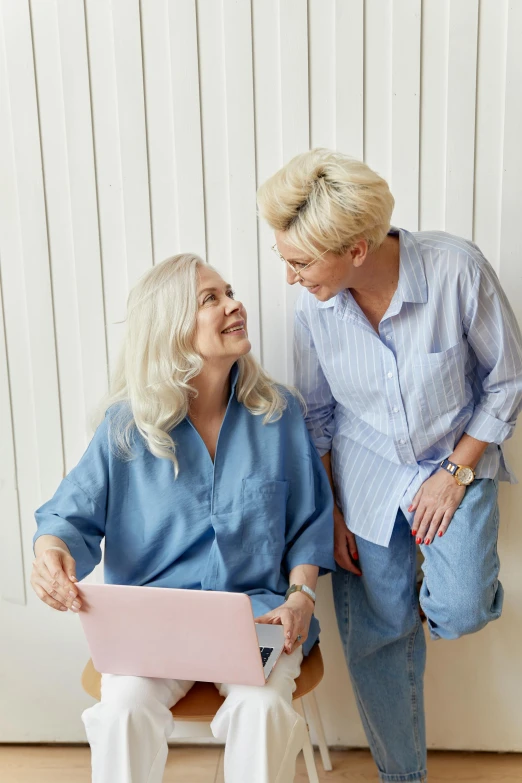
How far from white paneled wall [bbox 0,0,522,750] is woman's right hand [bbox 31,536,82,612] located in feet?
1.61

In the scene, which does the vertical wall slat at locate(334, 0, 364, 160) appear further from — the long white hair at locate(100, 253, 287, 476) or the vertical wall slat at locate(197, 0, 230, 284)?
the long white hair at locate(100, 253, 287, 476)

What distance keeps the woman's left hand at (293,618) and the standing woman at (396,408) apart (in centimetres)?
24

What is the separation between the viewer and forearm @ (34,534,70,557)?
149cm

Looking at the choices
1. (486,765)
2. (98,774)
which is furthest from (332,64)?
(486,765)

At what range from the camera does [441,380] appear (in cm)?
154

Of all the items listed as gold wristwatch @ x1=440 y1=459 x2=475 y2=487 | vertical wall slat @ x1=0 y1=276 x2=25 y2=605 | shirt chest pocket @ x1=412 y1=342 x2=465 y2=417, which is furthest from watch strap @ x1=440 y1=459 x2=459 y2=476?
vertical wall slat @ x1=0 y1=276 x2=25 y2=605

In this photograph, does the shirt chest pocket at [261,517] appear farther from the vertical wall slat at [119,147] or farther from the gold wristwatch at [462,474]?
the vertical wall slat at [119,147]

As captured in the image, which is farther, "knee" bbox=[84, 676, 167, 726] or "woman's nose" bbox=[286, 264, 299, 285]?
"woman's nose" bbox=[286, 264, 299, 285]

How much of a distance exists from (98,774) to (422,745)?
818mm

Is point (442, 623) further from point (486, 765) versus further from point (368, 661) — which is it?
point (486, 765)

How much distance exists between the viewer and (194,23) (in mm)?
1688

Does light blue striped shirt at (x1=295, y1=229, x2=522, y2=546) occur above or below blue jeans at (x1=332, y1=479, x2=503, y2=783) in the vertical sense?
above

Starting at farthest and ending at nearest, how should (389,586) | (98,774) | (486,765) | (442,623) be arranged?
(486,765) < (389,586) < (442,623) < (98,774)

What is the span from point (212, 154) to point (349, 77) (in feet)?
1.13
